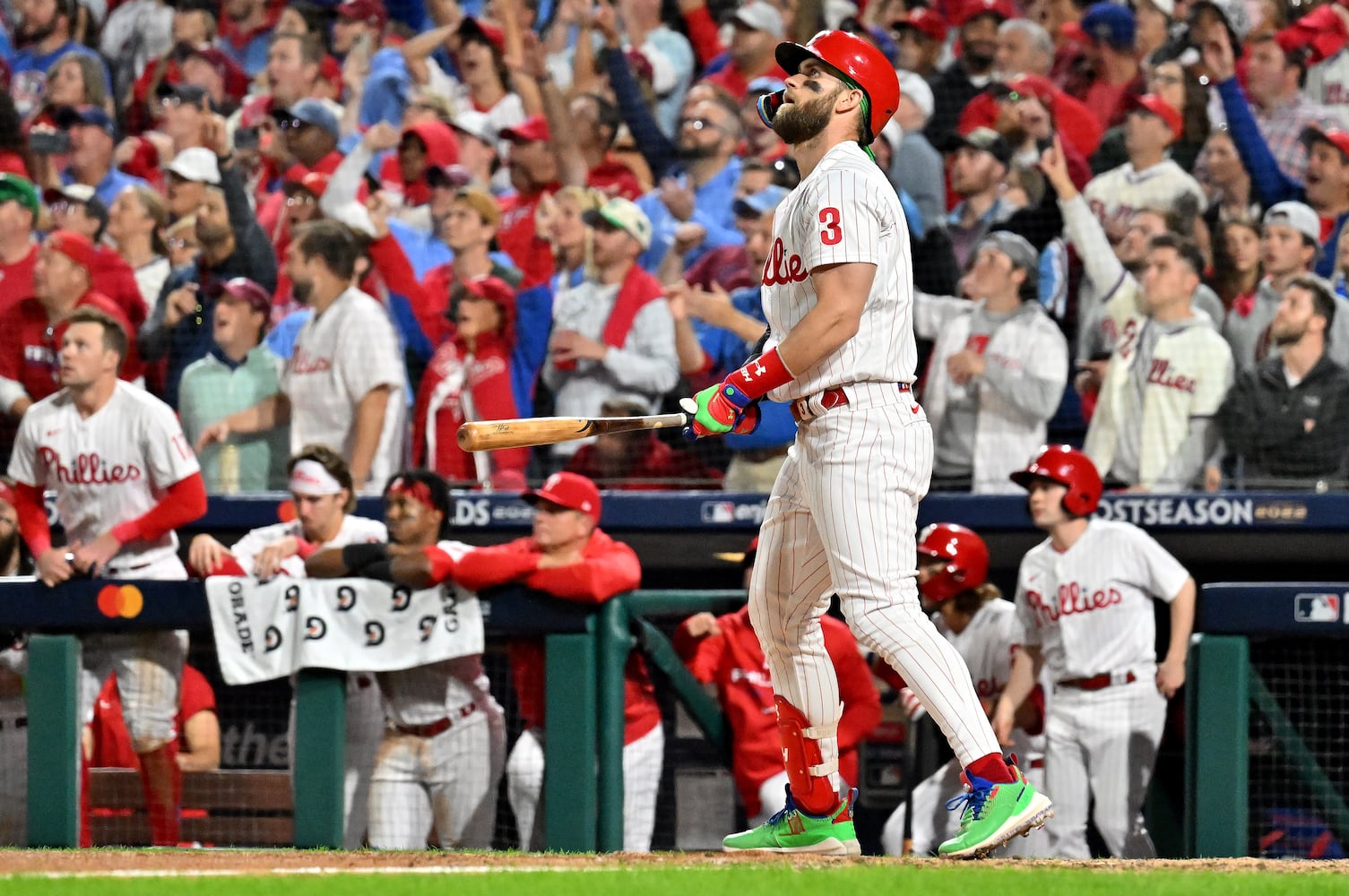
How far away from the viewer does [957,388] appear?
6.62 m

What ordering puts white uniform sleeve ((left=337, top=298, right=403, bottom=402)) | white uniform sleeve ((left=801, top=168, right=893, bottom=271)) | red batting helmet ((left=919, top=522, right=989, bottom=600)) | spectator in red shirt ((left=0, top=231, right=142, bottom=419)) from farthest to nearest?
spectator in red shirt ((left=0, top=231, right=142, bottom=419)), white uniform sleeve ((left=337, top=298, right=403, bottom=402)), red batting helmet ((left=919, top=522, right=989, bottom=600)), white uniform sleeve ((left=801, top=168, right=893, bottom=271))

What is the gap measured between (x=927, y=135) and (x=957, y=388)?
1681 mm

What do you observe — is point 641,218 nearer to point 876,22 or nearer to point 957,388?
point 957,388

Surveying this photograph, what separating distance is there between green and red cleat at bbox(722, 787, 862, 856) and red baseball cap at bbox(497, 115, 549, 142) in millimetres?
4734

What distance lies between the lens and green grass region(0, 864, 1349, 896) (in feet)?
10.1

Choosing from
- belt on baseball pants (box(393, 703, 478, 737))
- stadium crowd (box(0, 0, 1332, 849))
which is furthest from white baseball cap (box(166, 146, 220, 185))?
belt on baseball pants (box(393, 703, 478, 737))

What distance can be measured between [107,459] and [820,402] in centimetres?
309

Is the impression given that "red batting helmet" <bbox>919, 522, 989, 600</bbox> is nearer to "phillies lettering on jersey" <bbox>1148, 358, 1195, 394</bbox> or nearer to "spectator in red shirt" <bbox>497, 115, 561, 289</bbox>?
"phillies lettering on jersey" <bbox>1148, 358, 1195, 394</bbox>

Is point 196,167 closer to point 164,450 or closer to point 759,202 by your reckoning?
point 759,202

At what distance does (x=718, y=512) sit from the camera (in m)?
6.44

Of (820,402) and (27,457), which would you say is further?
(27,457)

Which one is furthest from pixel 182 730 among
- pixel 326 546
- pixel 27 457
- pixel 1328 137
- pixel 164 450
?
pixel 1328 137

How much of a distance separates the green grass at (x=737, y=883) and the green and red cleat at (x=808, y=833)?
28 cm

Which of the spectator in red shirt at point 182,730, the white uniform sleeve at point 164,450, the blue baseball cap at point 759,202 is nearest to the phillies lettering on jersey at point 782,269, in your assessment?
the spectator in red shirt at point 182,730
